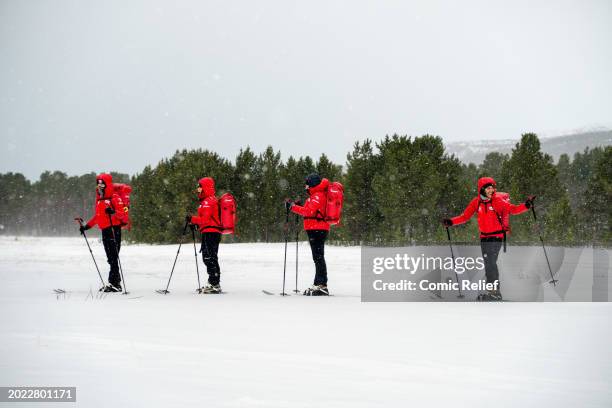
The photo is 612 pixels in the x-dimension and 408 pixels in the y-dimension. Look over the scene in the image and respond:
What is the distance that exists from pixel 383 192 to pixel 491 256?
36971 millimetres

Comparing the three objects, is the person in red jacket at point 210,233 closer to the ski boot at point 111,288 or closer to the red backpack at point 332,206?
the ski boot at point 111,288

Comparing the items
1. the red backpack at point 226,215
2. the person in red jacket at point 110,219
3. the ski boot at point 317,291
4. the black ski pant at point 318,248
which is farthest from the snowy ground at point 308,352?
the red backpack at point 226,215

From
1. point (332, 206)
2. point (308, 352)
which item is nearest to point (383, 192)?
point (332, 206)

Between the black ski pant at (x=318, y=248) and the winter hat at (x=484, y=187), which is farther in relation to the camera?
the black ski pant at (x=318, y=248)

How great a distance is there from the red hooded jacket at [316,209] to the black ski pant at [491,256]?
288cm

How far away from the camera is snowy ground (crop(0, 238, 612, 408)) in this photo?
13.0 feet

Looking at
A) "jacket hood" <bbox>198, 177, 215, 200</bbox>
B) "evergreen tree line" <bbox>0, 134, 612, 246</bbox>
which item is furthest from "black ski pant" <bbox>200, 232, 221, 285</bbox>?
"evergreen tree line" <bbox>0, 134, 612, 246</bbox>

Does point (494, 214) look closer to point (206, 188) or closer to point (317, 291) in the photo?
point (317, 291)

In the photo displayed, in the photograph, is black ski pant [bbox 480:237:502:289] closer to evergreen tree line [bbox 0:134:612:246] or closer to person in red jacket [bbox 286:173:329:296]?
person in red jacket [bbox 286:173:329:296]

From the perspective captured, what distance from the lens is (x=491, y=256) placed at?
9648 mm

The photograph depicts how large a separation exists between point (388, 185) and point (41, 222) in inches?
5301

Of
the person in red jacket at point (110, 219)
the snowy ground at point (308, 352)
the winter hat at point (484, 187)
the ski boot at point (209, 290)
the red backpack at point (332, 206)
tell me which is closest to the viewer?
the snowy ground at point (308, 352)

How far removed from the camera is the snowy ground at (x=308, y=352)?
3965 millimetres

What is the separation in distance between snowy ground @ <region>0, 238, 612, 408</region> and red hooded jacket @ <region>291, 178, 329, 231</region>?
175 centimetres
